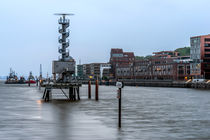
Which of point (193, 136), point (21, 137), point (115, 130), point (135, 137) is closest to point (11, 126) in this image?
point (21, 137)

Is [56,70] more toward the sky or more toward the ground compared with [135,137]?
more toward the sky

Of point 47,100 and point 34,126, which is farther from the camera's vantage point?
point 47,100

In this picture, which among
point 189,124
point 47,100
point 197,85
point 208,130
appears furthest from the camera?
point 197,85

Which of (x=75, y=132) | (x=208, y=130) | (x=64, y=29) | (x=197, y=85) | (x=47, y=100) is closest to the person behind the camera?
(x=75, y=132)

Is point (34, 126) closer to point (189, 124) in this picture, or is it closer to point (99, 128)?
point (99, 128)

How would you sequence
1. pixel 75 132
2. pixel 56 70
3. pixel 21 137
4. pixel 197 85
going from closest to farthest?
pixel 21 137
pixel 75 132
pixel 56 70
pixel 197 85

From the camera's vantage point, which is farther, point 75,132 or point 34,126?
point 34,126

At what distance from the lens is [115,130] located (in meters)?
23.1

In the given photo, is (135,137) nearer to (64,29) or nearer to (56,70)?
(56,70)

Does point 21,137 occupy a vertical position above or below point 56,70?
below

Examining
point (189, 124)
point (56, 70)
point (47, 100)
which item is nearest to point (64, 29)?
point (56, 70)

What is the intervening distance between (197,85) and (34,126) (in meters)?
139

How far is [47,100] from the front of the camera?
56719mm

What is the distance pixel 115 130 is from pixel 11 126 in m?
7.01
